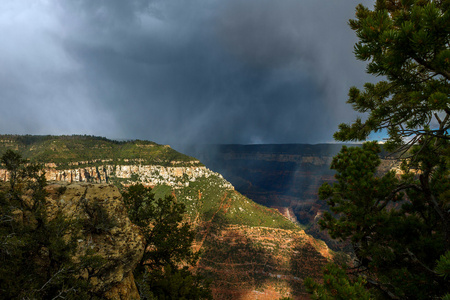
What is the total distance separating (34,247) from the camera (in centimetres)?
496

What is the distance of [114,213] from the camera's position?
24.1 feet

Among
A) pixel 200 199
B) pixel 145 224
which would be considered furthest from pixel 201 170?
pixel 145 224

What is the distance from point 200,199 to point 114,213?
84020 millimetres

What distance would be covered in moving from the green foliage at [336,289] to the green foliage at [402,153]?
140 cm

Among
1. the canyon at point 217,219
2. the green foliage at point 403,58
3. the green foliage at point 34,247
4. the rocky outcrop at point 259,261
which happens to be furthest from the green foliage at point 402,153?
the rocky outcrop at point 259,261

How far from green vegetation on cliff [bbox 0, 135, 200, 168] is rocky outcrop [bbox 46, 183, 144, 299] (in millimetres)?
99988

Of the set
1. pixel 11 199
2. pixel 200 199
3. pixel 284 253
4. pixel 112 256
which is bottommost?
pixel 284 253

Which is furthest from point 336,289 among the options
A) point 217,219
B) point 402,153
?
point 217,219

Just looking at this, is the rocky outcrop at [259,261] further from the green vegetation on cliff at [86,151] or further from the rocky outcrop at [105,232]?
the rocky outcrop at [105,232]

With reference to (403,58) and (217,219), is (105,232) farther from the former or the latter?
(217,219)

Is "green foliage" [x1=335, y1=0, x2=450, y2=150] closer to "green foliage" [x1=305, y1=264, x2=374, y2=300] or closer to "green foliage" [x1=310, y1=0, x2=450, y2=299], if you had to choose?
"green foliage" [x1=310, y1=0, x2=450, y2=299]

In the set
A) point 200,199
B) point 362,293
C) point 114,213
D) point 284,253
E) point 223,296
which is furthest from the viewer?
point 200,199

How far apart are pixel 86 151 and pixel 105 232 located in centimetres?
11956

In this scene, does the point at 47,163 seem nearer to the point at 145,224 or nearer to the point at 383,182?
the point at 145,224
